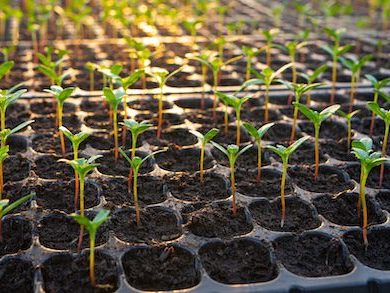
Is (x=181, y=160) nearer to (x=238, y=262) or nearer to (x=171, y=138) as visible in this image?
(x=171, y=138)

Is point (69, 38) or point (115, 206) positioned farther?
point (69, 38)

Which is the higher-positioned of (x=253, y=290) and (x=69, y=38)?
(x=69, y=38)

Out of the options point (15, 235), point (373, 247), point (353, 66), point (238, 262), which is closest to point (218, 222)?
point (238, 262)

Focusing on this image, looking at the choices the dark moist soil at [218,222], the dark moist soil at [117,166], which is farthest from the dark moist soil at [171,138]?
the dark moist soil at [218,222]

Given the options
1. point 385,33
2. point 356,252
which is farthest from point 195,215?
point 385,33

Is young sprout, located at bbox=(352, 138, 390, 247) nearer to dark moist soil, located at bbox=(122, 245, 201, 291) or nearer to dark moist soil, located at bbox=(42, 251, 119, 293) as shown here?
dark moist soil, located at bbox=(122, 245, 201, 291)

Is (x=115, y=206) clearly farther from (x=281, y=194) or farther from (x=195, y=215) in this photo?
(x=281, y=194)
